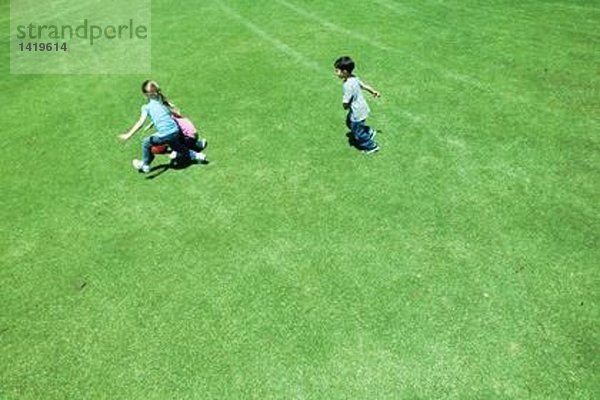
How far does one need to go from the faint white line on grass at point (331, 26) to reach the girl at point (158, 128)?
239 inches

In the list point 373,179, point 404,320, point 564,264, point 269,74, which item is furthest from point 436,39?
point 404,320

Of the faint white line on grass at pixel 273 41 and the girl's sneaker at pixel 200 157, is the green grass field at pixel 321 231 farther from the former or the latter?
the girl's sneaker at pixel 200 157

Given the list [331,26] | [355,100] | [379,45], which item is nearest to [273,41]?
[331,26]

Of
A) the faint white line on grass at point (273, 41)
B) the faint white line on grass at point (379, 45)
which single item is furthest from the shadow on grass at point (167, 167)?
the faint white line on grass at point (379, 45)

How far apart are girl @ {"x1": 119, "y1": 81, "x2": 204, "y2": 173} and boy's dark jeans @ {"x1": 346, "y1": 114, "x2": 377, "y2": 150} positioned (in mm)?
2931

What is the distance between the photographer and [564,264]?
788cm

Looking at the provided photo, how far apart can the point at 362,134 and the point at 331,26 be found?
643 cm

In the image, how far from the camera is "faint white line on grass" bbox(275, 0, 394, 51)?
1429cm

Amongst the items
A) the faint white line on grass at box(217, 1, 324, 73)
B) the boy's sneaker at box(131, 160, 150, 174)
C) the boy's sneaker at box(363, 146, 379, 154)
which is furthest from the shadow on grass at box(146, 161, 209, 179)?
the faint white line on grass at box(217, 1, 324, 73)

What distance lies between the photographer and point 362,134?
405 inches

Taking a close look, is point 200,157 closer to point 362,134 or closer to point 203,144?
point 203,144

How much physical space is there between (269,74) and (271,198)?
4904 mm

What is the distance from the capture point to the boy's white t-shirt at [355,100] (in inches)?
390

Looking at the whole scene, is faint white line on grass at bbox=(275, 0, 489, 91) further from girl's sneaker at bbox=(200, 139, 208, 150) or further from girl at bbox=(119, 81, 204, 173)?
girl at bbox=(119, 81, 204, 173)
